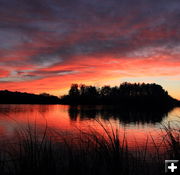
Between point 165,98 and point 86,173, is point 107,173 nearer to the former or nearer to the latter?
point 86,173

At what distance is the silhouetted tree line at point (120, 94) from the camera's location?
300ft

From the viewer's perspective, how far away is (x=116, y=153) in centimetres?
393

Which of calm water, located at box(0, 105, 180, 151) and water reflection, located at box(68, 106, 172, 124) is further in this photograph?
water reflection, located at box(68, 106, 172, 124)

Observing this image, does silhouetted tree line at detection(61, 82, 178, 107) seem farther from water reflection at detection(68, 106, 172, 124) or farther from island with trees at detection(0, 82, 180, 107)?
water reflection at detection(68, 106, 172, 124)

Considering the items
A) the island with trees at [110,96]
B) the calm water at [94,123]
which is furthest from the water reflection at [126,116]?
the island with trees at [110,96]

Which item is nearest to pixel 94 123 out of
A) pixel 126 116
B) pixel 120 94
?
pixel 126 116

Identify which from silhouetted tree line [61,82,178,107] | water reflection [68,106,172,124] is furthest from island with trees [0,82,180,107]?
water reflection [68,106,172,124]

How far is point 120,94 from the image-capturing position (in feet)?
326

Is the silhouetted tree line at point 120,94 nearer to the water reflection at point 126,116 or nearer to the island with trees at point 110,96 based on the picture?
the island with trees at point 110,96

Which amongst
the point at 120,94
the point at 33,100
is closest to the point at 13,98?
the point at 33,100

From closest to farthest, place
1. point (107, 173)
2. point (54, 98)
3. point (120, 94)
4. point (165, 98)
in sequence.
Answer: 1. point (107, 173)
2. point (165, 98)
3. point (120, 94)
4. point (54, 98)

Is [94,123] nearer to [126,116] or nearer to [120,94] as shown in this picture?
[126,116]

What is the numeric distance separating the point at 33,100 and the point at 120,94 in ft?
133

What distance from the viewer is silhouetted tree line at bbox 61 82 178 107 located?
91463mm
